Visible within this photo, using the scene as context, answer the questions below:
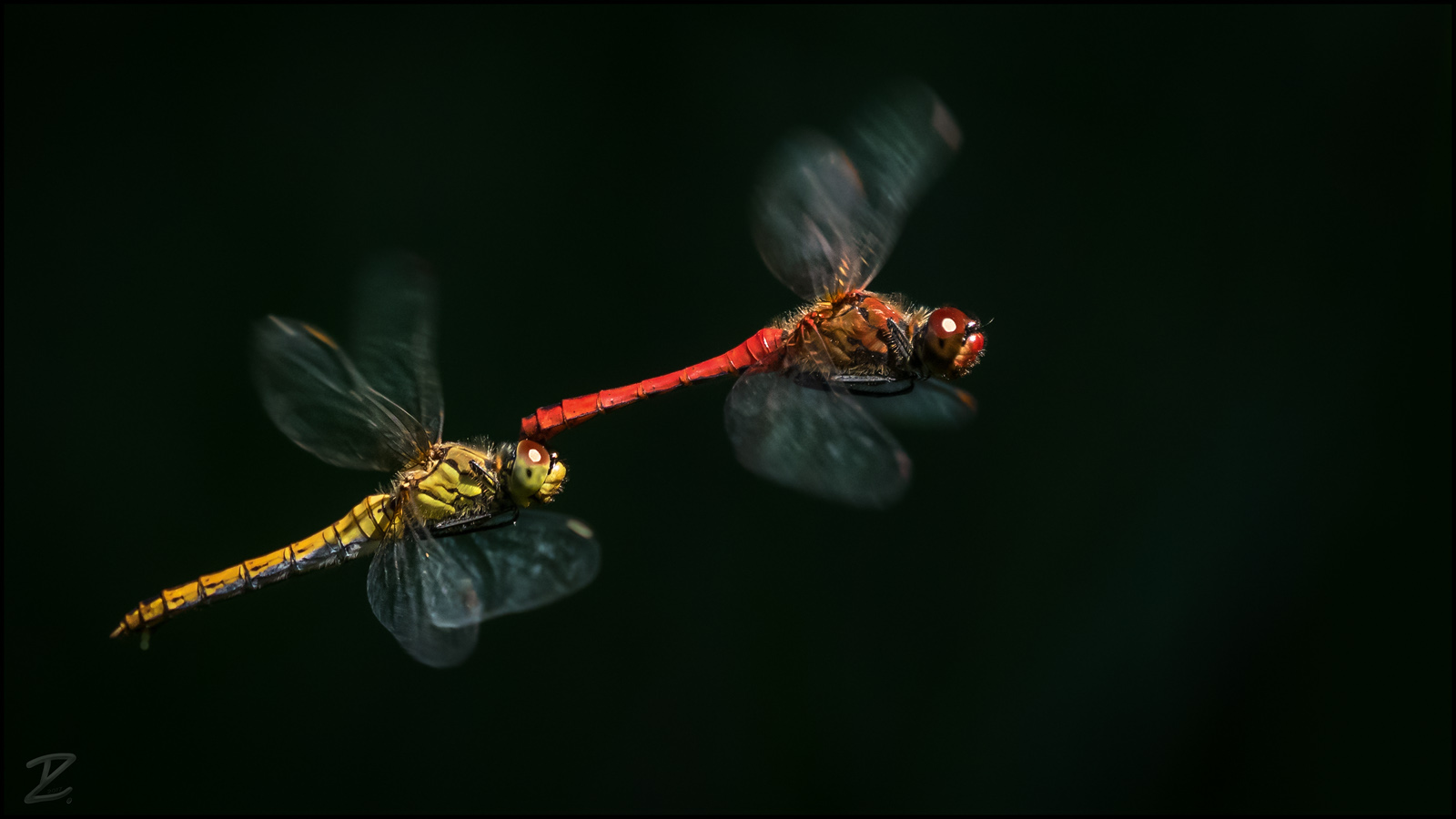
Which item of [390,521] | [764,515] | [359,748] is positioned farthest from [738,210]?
[359,748]

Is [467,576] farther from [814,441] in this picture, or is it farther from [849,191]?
[849,191]

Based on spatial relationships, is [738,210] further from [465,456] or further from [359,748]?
[359,748]

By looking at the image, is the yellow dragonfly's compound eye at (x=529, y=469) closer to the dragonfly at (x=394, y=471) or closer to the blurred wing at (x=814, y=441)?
the dragonfly at (x=394, y=471)

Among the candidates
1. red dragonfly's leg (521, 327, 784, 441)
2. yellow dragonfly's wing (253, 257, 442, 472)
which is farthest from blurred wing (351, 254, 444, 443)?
red dragonfly's leg (521, 327, 784, 441)

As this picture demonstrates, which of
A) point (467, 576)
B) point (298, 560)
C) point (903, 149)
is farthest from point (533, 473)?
point (903, 149)

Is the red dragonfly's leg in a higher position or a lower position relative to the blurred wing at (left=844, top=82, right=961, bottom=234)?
lower

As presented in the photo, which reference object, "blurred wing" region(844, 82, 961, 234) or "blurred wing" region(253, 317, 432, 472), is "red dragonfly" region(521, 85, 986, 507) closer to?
"blurred wing" region(844, 82, 961, 234)

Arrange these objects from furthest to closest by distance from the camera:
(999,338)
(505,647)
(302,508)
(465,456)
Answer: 1. (999,338)
2. (505,647)
3. (302,508)
4. (465,456)
